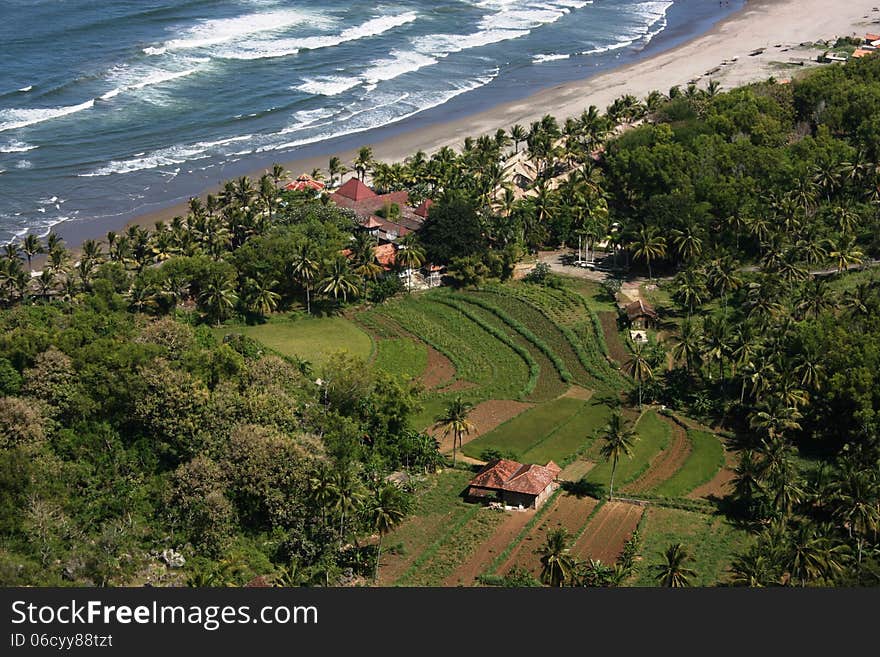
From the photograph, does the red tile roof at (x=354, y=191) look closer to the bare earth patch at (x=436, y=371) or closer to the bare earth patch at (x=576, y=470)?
the bare earth patch at (x=436, y=371)

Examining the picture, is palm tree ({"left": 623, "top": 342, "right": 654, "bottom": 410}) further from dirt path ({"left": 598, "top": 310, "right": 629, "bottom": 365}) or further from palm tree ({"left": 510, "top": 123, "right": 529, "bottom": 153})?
palm tree ({"left": 510, "top": 123, "right": 529, "bottom": 153})

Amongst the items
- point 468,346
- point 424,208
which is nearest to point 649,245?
point 468,346

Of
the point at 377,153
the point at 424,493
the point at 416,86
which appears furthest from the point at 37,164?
the point at 424,493

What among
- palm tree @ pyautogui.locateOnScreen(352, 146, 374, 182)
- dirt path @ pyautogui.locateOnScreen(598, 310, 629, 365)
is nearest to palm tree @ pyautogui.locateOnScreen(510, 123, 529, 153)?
palm tree @ pyautogui.locateOnScreen(352, 146, 374, 182)

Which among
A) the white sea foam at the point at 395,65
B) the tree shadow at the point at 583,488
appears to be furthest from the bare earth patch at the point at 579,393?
the white sea foam at the point at 395,65

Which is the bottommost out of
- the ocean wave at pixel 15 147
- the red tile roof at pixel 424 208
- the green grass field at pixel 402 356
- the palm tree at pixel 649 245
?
the green grass field at pixel 402 356

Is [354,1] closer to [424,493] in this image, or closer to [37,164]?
[37,164]
